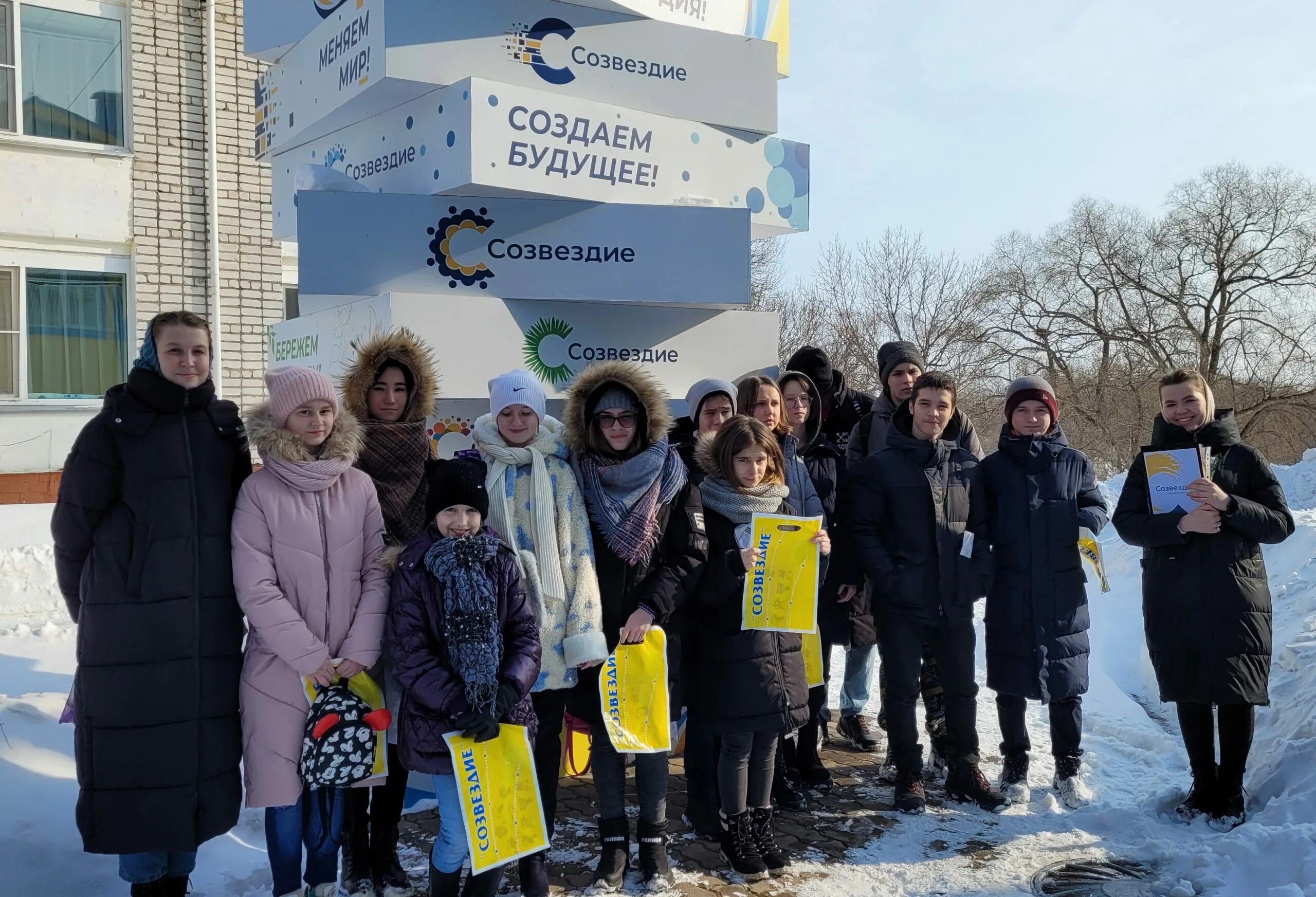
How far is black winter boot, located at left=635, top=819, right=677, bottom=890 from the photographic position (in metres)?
3.75

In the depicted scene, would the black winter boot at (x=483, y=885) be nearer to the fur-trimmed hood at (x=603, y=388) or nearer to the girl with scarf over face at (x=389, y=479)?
the girl with scarf over face at (x=389, y=479)

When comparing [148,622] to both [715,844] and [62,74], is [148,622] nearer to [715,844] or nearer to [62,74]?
[715,844]

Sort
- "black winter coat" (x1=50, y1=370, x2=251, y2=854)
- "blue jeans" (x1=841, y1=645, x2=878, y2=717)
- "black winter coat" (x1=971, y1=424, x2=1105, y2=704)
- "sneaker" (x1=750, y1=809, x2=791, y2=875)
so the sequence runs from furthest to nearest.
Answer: "blue jeans" (x1=841, y1=645, x2=878, y2=717)
"black winter coat" (x1=971, y1=424, x2=1105, y2=704)
"sneaker" (x1=750, y1=809, x2=791, y2=875)
"black winter coat" (x1=50, y1=370, x2=251, y2=854)

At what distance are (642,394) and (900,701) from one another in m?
1.99

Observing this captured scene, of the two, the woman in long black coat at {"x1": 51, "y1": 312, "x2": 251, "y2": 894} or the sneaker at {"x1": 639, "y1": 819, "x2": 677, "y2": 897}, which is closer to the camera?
the woman in long black coat at {"x1": 51, "y1": 312, "x2": 251, "y2": 894}

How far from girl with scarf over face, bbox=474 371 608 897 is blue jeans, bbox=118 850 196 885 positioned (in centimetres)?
113

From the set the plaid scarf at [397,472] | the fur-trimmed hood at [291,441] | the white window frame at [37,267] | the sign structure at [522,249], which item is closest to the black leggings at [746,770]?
the plaid scarf at [397,472]

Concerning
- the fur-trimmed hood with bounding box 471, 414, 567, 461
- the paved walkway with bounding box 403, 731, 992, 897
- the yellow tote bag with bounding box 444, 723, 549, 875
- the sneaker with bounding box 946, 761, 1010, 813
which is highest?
the fur-trimmed hood with bounding box 471, 414, 567, 461

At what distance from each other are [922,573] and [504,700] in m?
2.16

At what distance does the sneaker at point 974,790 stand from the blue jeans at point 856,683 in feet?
3.25

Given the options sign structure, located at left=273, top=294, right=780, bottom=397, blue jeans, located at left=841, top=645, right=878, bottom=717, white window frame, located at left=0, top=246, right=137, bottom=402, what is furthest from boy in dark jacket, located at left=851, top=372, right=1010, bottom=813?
white window frame, located at left=0, top=246, right=137, bottom=402

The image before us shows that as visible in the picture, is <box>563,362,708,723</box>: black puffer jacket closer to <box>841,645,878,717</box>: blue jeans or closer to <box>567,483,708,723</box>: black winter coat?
<box>567,483,708,723</box>: black winter coat

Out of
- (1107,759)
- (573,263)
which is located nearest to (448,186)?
(573,263)

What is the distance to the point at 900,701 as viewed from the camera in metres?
4.66
